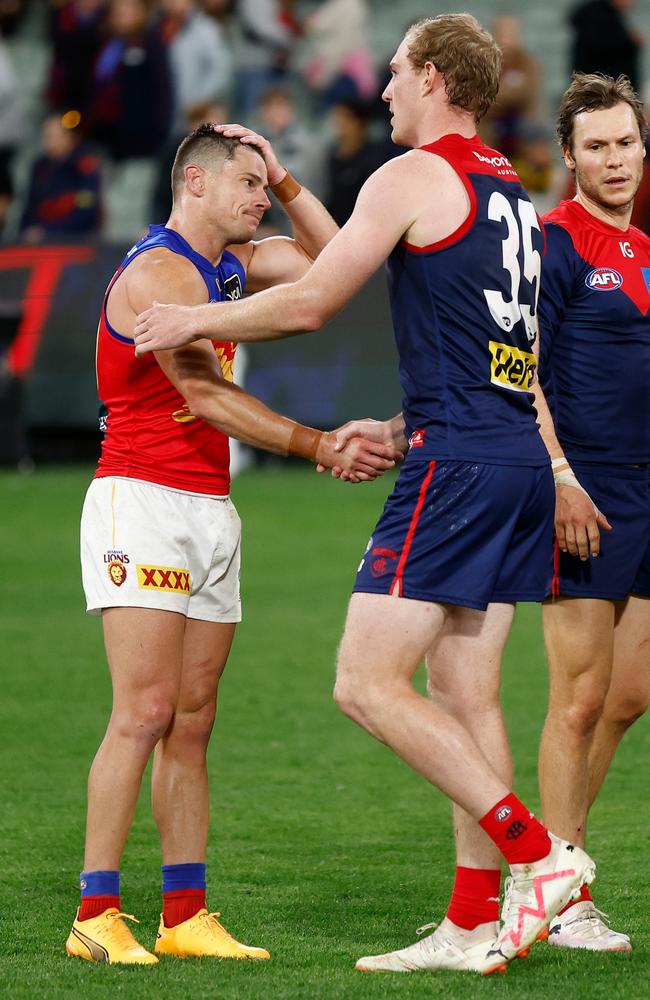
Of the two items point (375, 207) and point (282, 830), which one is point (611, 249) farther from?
point (282, 830)

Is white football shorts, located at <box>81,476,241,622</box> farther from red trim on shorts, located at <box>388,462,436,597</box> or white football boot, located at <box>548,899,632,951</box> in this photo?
white football boot, located at <box>548,899,632,951</box>

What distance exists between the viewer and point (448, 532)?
4223mm

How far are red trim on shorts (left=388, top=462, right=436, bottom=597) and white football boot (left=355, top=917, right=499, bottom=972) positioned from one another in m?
0.91

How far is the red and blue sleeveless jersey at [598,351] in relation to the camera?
4.87 metres

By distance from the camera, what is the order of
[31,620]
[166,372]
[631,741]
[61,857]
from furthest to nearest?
[31,620] → [631,741] → [61,857] → [166,372]

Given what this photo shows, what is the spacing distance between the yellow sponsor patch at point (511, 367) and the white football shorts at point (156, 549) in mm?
915

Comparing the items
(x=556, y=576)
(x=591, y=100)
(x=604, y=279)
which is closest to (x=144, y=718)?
(x=556, y=576)

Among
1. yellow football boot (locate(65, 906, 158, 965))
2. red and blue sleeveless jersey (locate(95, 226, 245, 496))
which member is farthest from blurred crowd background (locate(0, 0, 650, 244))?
yellow football boot (locate(65, 906, 158, 965))

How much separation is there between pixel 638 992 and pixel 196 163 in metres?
2.51

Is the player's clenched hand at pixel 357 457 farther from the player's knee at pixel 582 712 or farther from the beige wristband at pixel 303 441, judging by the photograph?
the player's knee at pixel 582 712

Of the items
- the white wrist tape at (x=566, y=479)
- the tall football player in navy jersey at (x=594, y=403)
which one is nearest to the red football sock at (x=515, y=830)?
the tall football player in navy jersey at (x=594, y=403)

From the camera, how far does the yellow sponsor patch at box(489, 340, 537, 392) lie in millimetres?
4285

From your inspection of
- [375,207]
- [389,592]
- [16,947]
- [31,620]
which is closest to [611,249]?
[375,207]

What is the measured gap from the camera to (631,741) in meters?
7.26
